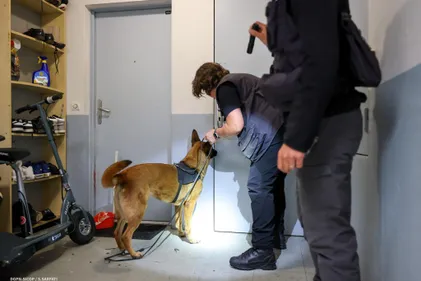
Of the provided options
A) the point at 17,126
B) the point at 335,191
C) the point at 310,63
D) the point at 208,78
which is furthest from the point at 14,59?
the point at 335,191

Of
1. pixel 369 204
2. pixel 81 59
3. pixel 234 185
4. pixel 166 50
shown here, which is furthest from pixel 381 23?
pixel 81 59

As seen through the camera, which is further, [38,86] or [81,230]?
[38,86]

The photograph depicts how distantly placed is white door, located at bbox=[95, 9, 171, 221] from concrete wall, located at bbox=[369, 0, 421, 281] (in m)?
1.83

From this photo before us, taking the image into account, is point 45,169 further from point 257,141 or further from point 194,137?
point 257,141

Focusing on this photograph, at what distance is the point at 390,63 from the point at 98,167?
7.95 feet

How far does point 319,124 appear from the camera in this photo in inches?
30.6

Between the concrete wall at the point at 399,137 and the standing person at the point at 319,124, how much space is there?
130mm

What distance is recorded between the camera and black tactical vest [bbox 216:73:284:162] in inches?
64.7

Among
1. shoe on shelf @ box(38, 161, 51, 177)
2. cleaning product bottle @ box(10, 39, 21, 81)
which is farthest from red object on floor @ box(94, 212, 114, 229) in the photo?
cleaning product bottle @ box(10, 39, 21, 81)

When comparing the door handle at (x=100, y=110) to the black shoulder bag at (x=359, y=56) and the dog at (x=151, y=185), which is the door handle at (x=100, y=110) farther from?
the black shoulder bag at (x=359, y=56)

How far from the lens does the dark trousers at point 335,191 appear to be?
0.84 meters

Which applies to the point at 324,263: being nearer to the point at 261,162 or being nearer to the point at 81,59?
the point at 261,162

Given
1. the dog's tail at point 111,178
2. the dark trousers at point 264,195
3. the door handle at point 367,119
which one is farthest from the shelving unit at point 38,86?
the door handle at point 367,119

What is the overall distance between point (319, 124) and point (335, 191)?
20 centimetres
